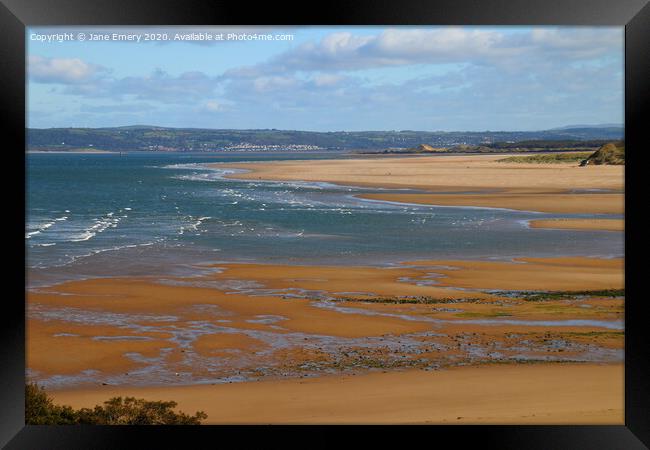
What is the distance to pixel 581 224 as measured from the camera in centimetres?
2447

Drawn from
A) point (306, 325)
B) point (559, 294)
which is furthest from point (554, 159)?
point (306, 325)

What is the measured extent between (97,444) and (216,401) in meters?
2.51

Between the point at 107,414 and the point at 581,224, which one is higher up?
the point at 581,224

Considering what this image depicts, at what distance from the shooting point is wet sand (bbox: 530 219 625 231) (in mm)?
23609

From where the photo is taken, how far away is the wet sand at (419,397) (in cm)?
849

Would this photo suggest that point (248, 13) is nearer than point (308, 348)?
Yes

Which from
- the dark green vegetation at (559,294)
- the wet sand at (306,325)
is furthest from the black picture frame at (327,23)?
the dark green vegetation at (559,294)

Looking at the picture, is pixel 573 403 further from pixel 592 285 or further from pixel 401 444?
pixel 592 285

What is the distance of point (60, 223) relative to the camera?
28.9 meters

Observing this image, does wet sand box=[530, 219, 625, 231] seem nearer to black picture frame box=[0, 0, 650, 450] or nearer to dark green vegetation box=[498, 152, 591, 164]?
black picture frame box=[0, 0, 650, 450]

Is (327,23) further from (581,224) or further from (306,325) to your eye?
(581,224)

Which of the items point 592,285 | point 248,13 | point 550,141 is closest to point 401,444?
point 248,13

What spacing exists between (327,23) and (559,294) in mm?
8911

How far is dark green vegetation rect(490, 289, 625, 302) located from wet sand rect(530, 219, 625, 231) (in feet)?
29.3
